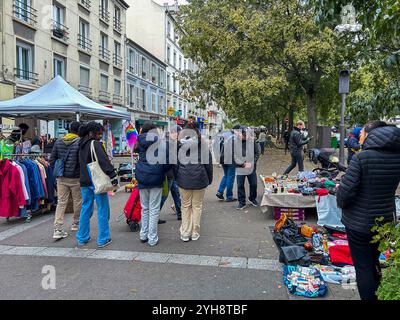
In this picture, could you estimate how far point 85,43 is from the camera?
22234 mm

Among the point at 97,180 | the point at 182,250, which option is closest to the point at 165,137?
the point at 97,180

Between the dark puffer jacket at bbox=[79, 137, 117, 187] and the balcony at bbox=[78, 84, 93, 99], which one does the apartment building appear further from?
the dark puffer jacket at bbox=[79, 137, 117, 187]

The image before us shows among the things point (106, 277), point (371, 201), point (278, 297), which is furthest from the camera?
point (106, 277)

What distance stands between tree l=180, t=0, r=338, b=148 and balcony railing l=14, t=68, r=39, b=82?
25.3 ft

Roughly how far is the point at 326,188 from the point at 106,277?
4434mm

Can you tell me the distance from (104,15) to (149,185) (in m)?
22.8

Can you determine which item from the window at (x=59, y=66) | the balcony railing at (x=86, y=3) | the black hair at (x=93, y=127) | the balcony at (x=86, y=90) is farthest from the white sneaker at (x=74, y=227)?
the balcony railing at (x=86, y=3)

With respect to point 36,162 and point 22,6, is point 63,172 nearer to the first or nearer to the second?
point 36,162

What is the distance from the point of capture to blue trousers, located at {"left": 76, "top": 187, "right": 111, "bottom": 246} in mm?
5270

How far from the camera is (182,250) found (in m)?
5.14

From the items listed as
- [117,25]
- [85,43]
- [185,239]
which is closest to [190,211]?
[185,239]

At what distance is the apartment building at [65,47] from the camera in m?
15.3

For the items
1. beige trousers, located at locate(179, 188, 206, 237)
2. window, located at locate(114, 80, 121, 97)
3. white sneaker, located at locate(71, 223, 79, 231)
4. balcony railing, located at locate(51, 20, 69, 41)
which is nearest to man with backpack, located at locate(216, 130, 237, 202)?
beige trousers, located at locate(179, 188, 206, 237)

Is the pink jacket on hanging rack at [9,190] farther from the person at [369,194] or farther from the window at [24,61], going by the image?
the window at [24,61]
